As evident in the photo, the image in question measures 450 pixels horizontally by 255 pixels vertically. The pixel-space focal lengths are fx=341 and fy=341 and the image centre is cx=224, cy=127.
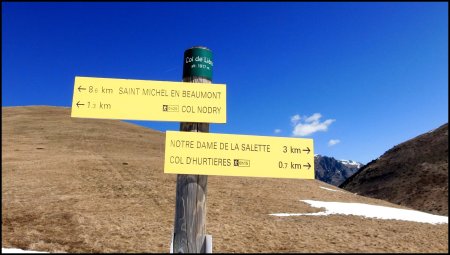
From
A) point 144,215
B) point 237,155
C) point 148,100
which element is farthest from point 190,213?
point 144,215

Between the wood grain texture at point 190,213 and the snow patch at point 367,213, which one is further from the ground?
the wood grain texture at point 190,213

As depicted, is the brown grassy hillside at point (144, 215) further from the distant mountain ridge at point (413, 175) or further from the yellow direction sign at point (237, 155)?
the distant mountain ridge at point (413, 175)

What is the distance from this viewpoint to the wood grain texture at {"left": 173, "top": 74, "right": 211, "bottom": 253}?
3.71 meters

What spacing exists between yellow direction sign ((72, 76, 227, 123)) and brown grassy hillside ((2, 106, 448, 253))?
27.4 ft

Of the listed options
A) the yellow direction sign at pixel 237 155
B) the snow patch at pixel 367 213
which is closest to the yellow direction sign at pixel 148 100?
the yellow direction sign at pixel 237 155

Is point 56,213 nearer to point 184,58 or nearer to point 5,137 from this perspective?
point 184,58

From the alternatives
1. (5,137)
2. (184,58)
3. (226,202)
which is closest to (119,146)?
(5,137)

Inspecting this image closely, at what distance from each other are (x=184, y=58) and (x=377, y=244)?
40.3 ft

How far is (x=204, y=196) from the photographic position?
3.85 metres

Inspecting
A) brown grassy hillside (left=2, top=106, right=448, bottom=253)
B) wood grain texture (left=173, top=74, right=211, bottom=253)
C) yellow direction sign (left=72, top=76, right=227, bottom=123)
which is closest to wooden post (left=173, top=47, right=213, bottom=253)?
wood grain texture (left=173, top=74, right=211, bottom=253)

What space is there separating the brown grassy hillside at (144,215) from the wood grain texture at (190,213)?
8089mm

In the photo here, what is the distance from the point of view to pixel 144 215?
15.8 metres

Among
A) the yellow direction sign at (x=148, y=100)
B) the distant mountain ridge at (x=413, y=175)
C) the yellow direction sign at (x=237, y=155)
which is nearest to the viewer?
the yellow direction sign at (x=237, y=155)

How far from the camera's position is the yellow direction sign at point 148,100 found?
3867mm
